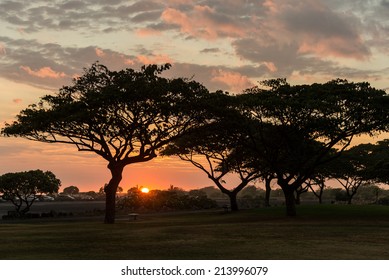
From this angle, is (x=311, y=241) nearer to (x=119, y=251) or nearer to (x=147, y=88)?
(x=119, y=251)

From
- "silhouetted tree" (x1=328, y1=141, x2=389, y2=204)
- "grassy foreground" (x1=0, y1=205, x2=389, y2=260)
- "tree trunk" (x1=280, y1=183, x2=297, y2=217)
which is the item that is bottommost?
"grassy foreground" (x1=0, y1=205, x2=389, y2=260)

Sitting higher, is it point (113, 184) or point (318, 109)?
point (318, 109)

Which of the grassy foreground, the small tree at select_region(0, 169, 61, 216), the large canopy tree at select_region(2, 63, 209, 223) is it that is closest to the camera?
the grassy foreground

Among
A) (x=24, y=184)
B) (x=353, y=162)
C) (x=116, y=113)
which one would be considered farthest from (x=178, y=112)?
(x=353, y=162)

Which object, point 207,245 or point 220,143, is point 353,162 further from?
point 207,245

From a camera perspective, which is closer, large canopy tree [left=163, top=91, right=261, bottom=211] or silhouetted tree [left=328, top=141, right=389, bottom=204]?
large canopy tree [left=163, top=91, right=261, bottom=211]

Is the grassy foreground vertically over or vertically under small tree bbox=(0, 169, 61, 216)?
under

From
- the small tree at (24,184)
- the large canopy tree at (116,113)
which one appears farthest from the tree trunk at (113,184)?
the small tree at (24,184)

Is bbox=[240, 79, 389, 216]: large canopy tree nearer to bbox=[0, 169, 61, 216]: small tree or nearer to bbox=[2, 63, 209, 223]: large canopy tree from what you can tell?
bbox=[2, 63, 209, 223]: large canopy tree

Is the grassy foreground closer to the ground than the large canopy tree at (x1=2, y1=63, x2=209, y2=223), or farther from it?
closer to the ground

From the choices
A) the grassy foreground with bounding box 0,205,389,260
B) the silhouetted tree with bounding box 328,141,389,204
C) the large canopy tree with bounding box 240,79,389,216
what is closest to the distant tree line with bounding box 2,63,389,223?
the large canopy tree with bounding box 240,79,389,216

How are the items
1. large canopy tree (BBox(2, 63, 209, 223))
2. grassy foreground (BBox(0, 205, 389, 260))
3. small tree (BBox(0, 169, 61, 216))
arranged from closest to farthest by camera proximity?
grassy foreground (BBox(0, 205, 389, 260)) < large canopy tree (BBox(2, 63, 209, 223)) < small tree (BBox(0, 169, 61, 216))

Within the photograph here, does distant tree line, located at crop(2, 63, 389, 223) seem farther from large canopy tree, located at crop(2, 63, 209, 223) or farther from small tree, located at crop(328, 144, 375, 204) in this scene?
small tree, located at crop(328, 144, 375, 204)

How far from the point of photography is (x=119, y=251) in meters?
23.7
